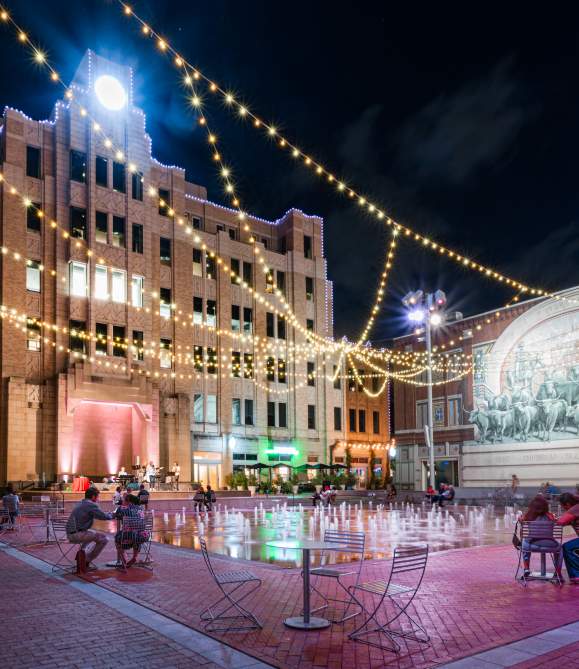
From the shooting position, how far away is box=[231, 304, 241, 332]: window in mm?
47781

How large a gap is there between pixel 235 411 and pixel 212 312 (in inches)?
277

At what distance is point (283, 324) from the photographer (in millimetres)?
51031

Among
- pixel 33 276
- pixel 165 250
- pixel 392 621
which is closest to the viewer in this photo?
pixel 392 621

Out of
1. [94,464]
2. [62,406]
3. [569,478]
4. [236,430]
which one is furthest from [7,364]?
[569,478]

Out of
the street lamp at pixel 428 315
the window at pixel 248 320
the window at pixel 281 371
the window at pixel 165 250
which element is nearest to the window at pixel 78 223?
the window at pixel 165 250

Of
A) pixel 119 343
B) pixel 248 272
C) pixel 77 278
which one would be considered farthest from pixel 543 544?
pixel 248 272

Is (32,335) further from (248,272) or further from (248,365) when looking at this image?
(248,272)

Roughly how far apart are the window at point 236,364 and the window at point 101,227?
39.2 ft

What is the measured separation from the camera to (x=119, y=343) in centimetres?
3997

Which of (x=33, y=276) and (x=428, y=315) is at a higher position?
(x=33, y=276)

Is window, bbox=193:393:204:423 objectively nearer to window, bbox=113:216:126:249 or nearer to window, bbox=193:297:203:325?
window, bbox=193:297:203:325

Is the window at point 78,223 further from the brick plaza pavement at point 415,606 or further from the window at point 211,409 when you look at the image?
the brick plaza pavement at point 415,606

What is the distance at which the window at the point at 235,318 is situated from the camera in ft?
157

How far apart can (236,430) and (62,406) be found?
13.4m
